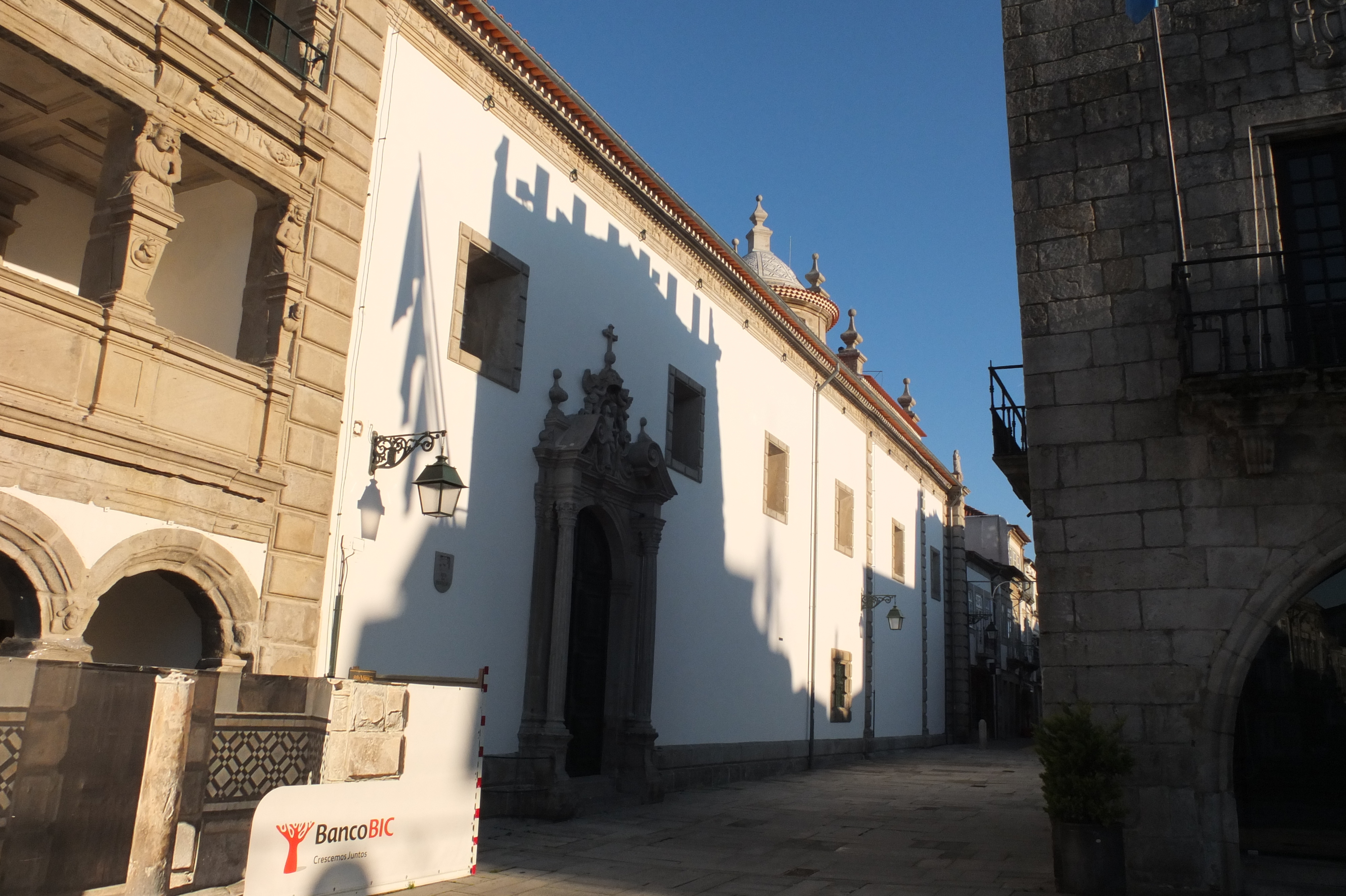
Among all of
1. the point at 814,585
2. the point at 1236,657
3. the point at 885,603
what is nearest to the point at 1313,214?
the point at 1236,657

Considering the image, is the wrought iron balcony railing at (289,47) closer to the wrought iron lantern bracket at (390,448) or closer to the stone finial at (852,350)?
the wrought iron lantern bracket at (390,448)

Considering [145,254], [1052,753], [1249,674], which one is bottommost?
[1052,753]

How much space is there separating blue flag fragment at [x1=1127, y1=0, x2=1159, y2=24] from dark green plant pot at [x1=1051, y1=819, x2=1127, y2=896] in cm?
625

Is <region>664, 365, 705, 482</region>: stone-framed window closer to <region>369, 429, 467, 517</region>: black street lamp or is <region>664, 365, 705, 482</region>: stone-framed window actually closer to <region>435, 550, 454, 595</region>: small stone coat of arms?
<region>435, 550, 454, 595</region>: small stone coat of arms

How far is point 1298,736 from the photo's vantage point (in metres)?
8.58

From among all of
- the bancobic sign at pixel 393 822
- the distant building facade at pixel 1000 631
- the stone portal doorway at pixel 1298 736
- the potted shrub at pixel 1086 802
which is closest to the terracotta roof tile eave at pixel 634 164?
the bancobic sign at pixel 393 822

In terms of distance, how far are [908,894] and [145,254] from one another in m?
7.50

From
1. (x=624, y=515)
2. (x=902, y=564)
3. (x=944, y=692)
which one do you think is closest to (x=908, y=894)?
(x=624, y=515)

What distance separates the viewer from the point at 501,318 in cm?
1241

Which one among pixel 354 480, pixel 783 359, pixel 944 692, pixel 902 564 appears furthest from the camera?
pixel 944 692

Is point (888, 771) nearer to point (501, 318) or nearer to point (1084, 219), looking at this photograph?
point (501, 318)

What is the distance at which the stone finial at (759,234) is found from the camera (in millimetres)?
32531

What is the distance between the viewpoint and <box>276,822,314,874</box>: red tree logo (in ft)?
20.6

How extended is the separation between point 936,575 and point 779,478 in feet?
43.5
